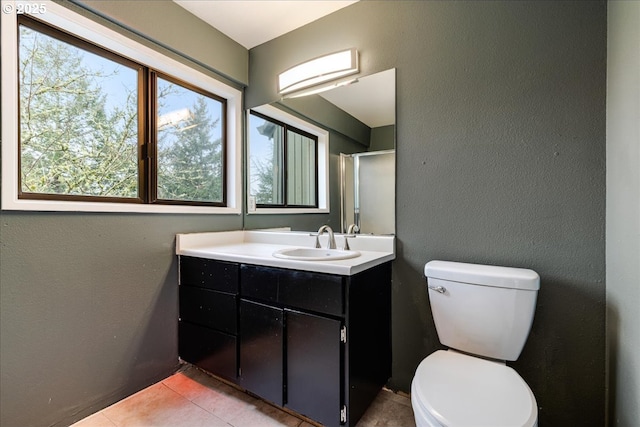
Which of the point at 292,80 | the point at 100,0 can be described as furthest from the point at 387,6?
the point at 100,0

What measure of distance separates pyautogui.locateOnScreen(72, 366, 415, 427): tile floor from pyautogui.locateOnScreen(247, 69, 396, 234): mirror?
3.05ft

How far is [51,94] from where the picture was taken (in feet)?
4.56

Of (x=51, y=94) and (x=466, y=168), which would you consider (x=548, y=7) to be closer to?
(x=466, y=168)

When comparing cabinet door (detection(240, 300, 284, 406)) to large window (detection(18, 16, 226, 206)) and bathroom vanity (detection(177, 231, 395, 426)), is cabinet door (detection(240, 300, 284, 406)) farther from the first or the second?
large window (detection(18, 16, 226, 206))

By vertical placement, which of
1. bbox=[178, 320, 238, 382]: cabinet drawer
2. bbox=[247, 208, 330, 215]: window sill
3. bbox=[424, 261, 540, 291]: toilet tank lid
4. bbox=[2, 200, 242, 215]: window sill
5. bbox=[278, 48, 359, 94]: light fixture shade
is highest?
bbox=[278, 48, 359, 94]: light fixture shade

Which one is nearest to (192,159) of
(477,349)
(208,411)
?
(208,411)

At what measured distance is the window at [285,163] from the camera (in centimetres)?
193

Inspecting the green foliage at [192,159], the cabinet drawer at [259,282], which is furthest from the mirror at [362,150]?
the green foliage at [192,159]

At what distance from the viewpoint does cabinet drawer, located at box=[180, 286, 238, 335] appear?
157 cm

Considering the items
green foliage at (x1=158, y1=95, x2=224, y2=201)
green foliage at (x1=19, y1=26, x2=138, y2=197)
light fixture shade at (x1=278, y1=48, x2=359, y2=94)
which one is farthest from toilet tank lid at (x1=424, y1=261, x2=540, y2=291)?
green foliage at (x1=19, y1=26, x2=138, y2=197)

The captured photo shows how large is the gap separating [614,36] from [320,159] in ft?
4.67

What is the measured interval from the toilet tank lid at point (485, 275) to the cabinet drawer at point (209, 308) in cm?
105

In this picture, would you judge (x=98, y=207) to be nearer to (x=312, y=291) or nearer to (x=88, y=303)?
(x=88, y=303)

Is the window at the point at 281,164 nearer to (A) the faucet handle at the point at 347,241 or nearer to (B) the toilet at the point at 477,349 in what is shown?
(A) the faucet handle at the point at 347,241
